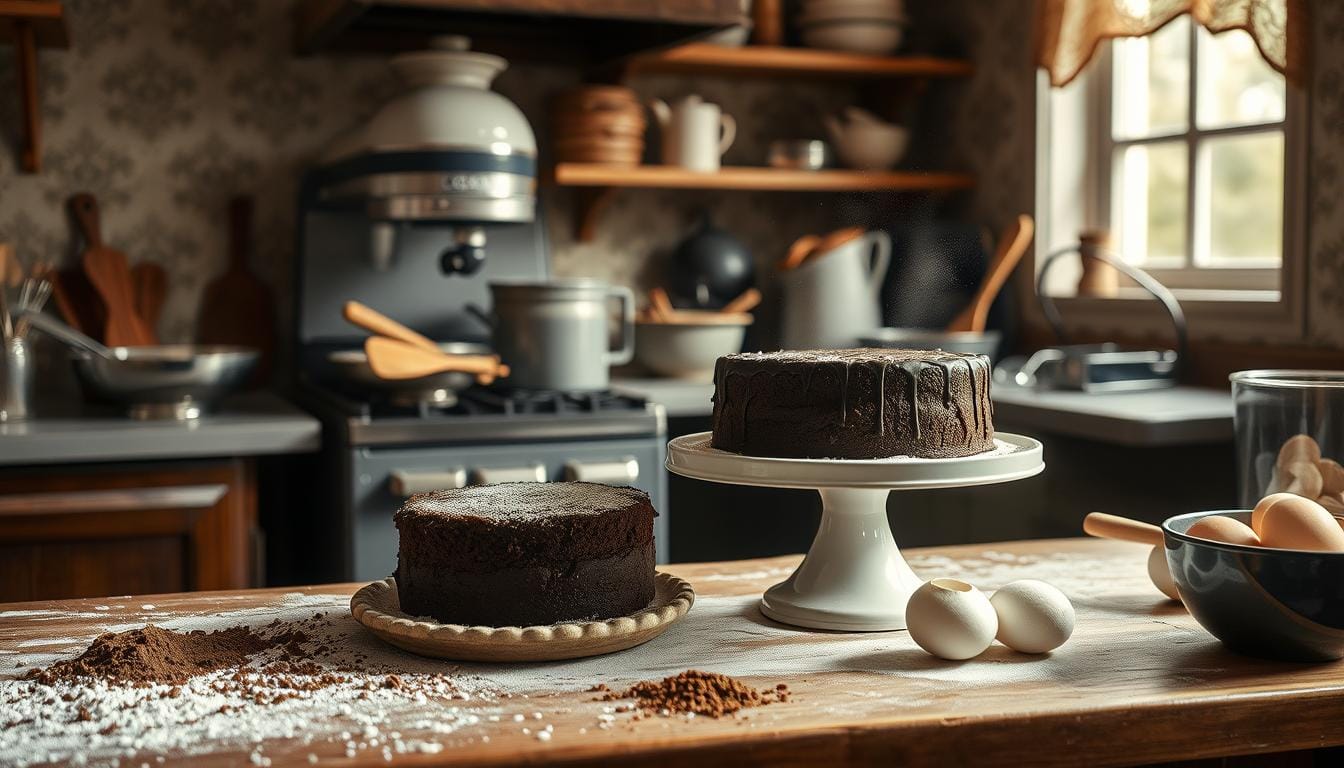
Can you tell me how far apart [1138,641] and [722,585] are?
0.40 meters

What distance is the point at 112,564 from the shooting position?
2.05 m

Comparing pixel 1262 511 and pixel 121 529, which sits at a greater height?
pixel 1262 511

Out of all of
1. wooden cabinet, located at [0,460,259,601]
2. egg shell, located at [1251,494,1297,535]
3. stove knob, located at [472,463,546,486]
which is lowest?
wooden cabinet, located at [0,460,259,601]

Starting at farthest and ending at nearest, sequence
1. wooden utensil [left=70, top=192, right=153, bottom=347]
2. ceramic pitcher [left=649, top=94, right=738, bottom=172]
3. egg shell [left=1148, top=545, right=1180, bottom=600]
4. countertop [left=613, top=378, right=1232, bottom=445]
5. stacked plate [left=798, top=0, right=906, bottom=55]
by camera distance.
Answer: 1. stacked plate [left=798, top=0, right=906, bottom=55]
2. ceramic pitcher [left=649, top=94, right=738, bottom=172]
3. wooden utensil [left=70, top=192, right=153, bottom=347]
4. countertop [left=613, top=378, right=1232, bottom=445]
5. egg shell [left=1148, top=545, right=1180, bottom=600]

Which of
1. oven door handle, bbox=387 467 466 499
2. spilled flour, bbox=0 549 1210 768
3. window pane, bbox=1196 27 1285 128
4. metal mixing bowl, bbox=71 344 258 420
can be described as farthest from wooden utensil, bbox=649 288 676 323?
spilled flour, bbox=0 549 1210 768

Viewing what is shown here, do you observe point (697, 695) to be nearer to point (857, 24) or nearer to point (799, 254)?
point (799, 254)

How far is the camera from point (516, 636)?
0.96 m

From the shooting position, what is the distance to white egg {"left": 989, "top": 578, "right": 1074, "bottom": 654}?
99 centimetres

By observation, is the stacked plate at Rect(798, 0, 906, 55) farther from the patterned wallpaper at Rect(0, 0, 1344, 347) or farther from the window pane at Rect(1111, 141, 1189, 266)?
the window pane at Rect(1111, 141, 1189, 266)

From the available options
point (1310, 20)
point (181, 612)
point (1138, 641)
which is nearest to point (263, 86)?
point (181, 612)

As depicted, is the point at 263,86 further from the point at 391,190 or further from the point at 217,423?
the point at 217,423

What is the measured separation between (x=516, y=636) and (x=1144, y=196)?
218 cm

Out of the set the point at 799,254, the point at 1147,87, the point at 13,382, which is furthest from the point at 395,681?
the point at 1147,87

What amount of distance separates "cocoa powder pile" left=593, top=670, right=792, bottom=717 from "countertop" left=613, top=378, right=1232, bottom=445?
1256mm
